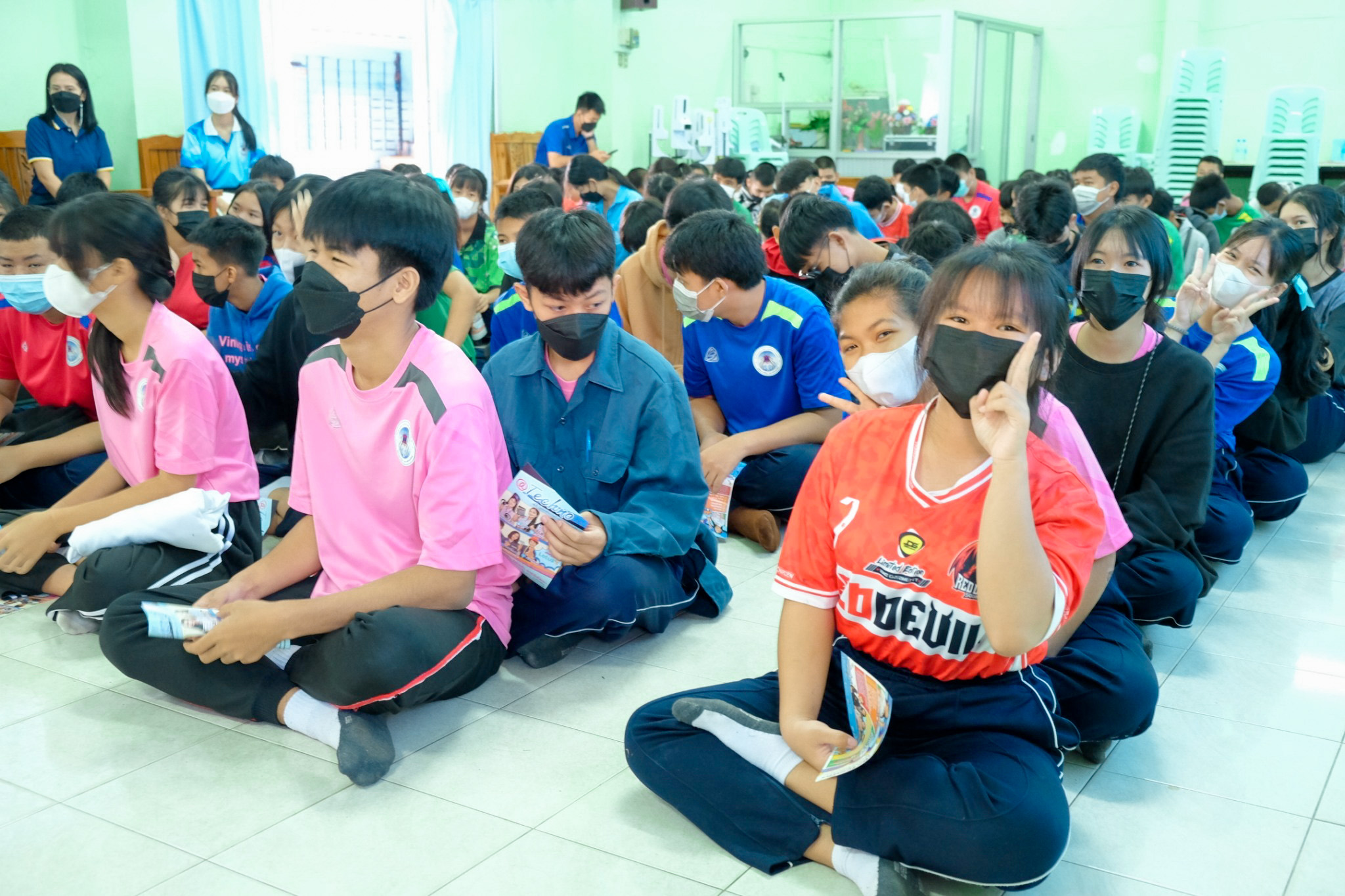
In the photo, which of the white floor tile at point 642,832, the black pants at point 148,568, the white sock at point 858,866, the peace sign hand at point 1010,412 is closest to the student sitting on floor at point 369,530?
the black pants at point 148,568

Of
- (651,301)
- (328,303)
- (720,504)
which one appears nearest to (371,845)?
(328,303)

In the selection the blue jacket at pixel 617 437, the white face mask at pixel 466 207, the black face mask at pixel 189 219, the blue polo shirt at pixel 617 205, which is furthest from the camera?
the blue polo shirt at pixel 617 205

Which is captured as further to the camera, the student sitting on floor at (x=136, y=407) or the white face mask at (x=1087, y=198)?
the white face mask at (x=1087, y=198)

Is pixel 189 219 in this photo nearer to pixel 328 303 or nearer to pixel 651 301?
pixel 651 301

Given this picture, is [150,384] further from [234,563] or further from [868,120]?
[868,120]

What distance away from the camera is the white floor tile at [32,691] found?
7.61 feet

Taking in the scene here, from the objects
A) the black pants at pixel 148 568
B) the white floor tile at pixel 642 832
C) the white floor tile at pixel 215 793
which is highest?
the black pants at pixel 148 568

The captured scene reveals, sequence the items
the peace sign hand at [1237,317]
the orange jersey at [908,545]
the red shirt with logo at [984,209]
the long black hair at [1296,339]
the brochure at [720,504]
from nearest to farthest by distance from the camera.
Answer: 1. the orange jersey at [908,545]
2. the peace sign hand at [1237,317]
3. the brochure at [720,504]
4. the long black hair at [1296,339]
5. the red shirt with logo at [984,209]

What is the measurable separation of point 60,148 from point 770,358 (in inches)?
202

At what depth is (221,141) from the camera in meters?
7.32

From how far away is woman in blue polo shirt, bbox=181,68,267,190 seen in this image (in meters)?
7.22

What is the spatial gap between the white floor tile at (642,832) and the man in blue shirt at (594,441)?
0.57 metres

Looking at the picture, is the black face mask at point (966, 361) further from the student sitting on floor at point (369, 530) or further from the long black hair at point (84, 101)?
the long black hair at point (84, 101)

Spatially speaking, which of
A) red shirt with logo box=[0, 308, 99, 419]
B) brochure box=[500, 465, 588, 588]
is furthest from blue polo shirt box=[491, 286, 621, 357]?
brochure box=[500, 465, 588, 588]
